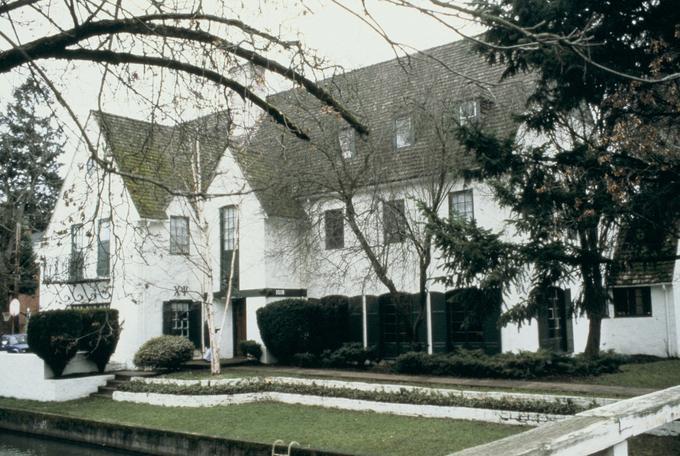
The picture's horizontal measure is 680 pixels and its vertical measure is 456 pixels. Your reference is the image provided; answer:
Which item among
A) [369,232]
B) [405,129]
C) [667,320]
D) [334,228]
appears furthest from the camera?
[334,228]

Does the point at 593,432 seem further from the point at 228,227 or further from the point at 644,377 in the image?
the point at 228,227

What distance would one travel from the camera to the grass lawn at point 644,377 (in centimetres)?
1585

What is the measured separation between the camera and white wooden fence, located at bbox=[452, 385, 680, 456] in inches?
109

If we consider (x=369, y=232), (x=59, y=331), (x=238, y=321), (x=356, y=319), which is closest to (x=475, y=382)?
(x=369, y=232)

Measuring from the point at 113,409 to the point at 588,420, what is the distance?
18752 mm

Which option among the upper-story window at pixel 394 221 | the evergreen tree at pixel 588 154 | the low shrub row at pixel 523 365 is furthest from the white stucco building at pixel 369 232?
the evergreen tree at pixel 588 154

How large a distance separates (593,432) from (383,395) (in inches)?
569

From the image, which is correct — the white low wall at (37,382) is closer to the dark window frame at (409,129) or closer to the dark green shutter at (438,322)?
the dark green shutter at (438,322)

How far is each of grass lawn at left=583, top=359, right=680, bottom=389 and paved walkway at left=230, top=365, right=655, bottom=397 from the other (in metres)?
→ 0.78

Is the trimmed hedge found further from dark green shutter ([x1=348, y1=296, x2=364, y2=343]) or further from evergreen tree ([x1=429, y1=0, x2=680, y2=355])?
evergreen tree ([x1=429, y1=0, x2=680, y2=355])

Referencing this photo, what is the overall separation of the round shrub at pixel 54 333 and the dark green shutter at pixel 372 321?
10055 millimetres

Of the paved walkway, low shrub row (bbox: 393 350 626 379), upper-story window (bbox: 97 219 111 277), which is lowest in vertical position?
the paved walkway

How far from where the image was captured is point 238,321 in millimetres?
28594

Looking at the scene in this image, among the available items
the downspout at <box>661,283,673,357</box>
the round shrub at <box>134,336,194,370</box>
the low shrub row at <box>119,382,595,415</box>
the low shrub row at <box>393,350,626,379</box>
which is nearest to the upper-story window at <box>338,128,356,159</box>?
the low shrub row at <box>393,350,626,379</box>
